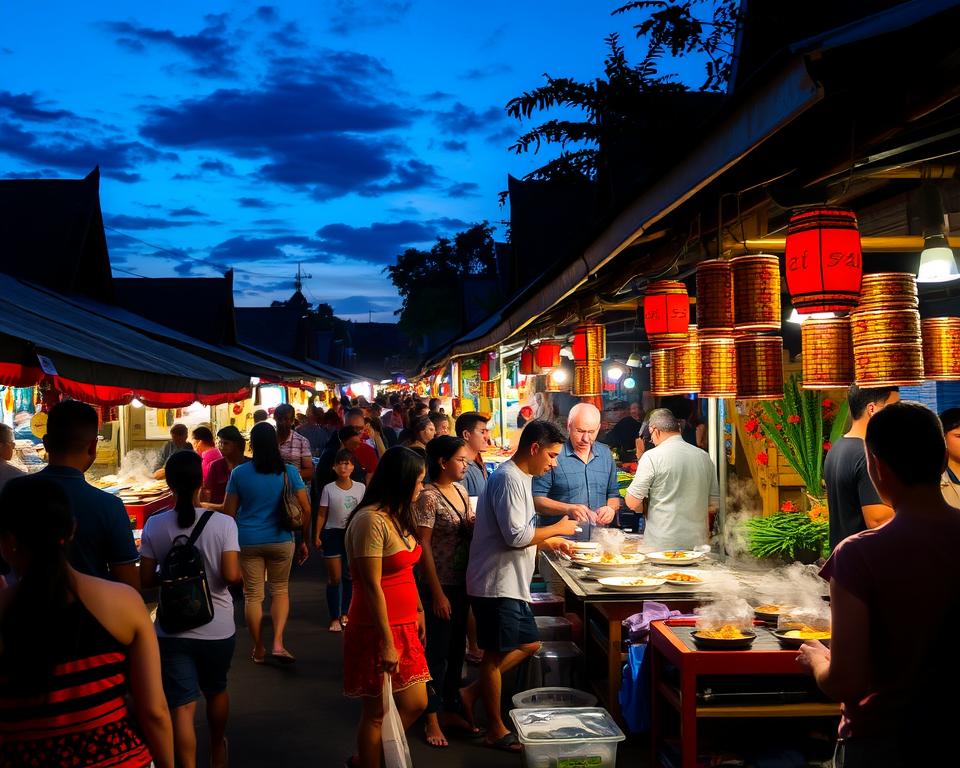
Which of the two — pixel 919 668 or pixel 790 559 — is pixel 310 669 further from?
pixel 919 668

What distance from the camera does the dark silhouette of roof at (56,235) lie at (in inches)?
610

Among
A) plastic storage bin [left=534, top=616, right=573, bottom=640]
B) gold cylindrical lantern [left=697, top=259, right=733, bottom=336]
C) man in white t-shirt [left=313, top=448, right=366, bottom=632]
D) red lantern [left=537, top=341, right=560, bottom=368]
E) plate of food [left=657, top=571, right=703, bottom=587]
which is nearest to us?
gold cylindrical lantern [left=697, top=259, right=733, bottom=336]

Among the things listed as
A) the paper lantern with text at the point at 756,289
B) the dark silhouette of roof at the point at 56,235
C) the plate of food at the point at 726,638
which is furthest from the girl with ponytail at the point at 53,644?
the dark silhouette of roof at the point at 56,235

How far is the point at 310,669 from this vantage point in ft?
26.8

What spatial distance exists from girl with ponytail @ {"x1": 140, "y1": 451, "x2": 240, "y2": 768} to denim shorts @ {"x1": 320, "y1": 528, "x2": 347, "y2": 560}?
3.71 meters

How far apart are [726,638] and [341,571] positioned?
5286 mm

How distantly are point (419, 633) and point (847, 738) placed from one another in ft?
9.49

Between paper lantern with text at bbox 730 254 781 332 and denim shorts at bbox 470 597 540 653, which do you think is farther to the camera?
denim shorts at bbox 470 597 540 653

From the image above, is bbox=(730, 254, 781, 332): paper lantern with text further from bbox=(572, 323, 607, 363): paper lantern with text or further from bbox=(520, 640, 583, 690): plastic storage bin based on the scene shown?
bbox=(572, 323, 607, 363): paper lantern with text

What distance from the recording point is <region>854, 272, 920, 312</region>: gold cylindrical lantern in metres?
4.82

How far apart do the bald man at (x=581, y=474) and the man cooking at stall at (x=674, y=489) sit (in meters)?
0.37

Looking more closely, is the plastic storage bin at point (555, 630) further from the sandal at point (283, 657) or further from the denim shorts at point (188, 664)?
the denim shorts at point (188, 664)

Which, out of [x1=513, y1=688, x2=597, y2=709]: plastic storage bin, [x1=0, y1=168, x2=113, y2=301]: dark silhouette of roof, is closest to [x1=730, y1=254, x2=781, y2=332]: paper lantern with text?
[x1=513, y1=688, x2=597, y2=709]: plastic storage bin

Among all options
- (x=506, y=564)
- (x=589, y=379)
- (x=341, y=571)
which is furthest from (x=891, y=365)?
(x=341, y=571)
